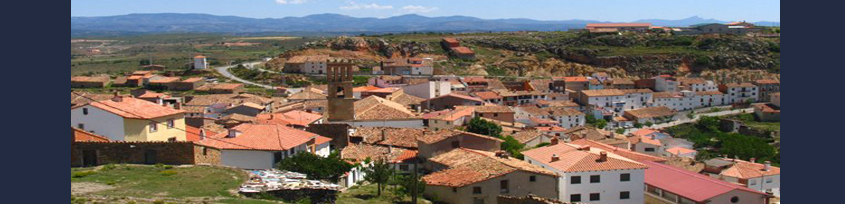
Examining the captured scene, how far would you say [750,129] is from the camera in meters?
62.3

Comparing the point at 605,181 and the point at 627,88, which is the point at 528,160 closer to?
the point at 605,181

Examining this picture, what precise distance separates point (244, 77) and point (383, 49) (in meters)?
24.6

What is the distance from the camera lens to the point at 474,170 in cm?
2245

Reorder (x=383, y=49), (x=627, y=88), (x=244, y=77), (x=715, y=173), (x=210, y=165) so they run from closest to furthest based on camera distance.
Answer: (x=210, y=165) < (x=715, y=173) < (x=627, y=88) < (x=244, y=77) < (x=383, y=49)

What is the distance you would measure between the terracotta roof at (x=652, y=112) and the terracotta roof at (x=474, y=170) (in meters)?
44.8

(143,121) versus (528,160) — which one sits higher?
(143,121)

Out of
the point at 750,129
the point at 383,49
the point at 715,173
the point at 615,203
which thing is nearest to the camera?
the point at 615,203

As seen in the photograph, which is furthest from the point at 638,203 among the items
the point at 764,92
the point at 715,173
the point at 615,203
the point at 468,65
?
the point at 468,65

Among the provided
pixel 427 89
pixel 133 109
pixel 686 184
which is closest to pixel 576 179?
pixel 686 184

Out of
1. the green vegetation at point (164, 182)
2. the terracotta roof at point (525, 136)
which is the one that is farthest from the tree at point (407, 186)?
the terracotta roof at point (525, 136)

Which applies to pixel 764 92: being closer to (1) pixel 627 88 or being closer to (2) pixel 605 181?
(1) pixel 627 88

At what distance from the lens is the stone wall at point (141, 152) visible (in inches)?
733

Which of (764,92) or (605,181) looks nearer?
(605,181)

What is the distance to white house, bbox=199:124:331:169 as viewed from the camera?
22.1m
